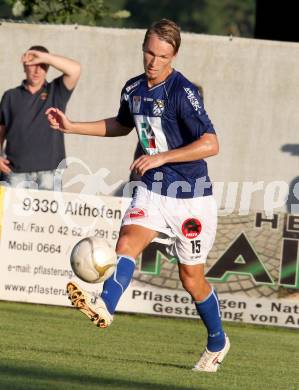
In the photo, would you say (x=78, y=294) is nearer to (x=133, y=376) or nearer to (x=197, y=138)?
(x=133, y=376)

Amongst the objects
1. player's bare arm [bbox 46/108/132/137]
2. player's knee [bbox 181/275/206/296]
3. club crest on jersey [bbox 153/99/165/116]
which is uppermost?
club crest on jersey [bbox 153/99/165/116]

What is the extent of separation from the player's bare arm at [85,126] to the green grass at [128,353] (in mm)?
1686

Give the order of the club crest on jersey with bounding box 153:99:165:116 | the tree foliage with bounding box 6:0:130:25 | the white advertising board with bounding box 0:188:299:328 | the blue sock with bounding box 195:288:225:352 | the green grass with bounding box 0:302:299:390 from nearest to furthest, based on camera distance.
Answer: the green grass with bounding box 0:302:299:390 < the club crest on jersey with bounding box 153:99:165:116 < the blue sock with bounding box 195:288:225:352 < the white advertising board with bounding box 0:188:299:328 < the tree foliage with bounding box 6:0:130:25

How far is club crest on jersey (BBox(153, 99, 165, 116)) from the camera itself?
937cm

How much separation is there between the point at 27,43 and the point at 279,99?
9.83ft

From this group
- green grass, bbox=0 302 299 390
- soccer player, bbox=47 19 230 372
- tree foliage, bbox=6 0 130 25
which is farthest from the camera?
tree foliage, bbox=6 0 130 25

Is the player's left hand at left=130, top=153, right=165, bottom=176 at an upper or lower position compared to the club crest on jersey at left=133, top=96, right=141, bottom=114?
lower

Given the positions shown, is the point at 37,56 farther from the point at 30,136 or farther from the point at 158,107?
the point at 158,107

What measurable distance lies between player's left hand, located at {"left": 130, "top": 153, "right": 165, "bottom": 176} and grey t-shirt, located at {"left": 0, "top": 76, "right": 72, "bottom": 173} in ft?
18.5

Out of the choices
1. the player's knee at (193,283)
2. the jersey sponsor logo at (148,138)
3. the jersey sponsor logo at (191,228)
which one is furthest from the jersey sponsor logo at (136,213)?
the player's knee at (193,283)

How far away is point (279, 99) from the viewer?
15156mm

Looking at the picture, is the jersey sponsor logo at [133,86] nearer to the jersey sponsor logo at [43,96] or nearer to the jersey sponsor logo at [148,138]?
the jersey sponsor logo at [148,138]

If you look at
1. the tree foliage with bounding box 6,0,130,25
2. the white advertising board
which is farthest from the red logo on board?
the tree foliage with bounding box 6,0,130,25

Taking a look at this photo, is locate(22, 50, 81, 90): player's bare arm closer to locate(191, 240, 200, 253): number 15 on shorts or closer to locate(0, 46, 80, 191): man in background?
locate(0, 46, 80, 191): man in background
